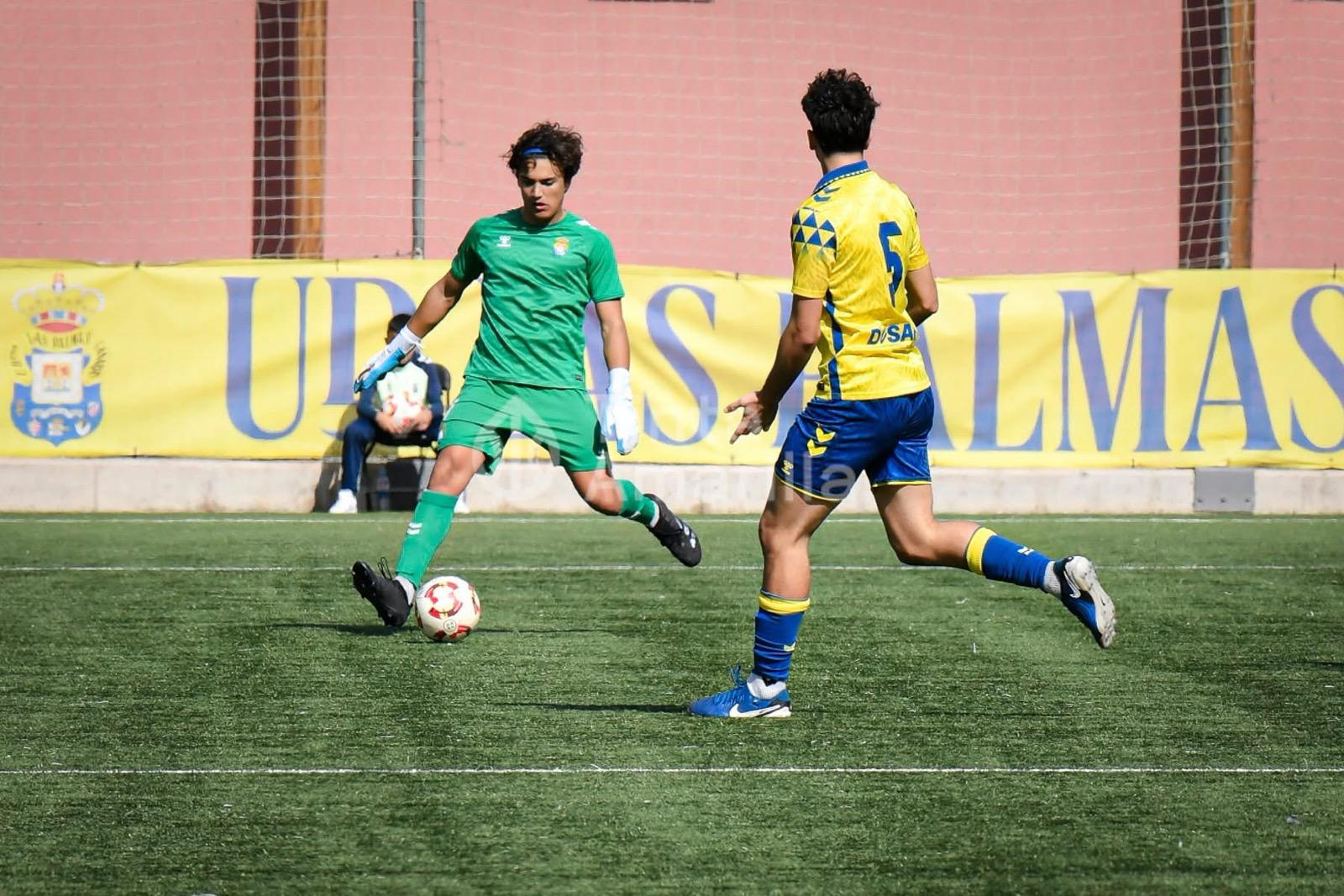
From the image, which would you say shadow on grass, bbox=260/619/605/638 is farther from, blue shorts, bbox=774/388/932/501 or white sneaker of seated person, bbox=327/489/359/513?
white sneaker of seated person, bbox=327/489/359/513

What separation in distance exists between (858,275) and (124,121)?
36.7 ft

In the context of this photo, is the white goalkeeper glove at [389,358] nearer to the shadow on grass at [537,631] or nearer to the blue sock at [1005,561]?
the shadow on grass at [537,631]

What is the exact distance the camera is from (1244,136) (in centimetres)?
1428

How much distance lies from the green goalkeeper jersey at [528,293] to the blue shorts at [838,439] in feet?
6.57

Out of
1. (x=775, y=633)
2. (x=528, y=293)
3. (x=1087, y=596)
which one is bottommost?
(x=775, y=633)

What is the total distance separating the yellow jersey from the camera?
520cm

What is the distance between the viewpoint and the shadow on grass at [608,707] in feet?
18.8

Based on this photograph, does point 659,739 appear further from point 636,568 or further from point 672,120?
point 672,120

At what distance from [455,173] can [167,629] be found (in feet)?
27.4

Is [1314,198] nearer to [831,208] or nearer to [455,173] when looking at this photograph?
[455,173]

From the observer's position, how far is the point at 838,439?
17.4 ft

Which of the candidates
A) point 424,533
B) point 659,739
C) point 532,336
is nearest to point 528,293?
point 532,336

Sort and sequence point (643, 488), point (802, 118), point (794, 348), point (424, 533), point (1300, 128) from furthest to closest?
point (1300, 128)
point (802, 118)
point (643, 488)
point (424, 533)
point (794, 348)

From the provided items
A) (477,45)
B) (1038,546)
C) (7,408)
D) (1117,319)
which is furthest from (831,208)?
(477,45)
